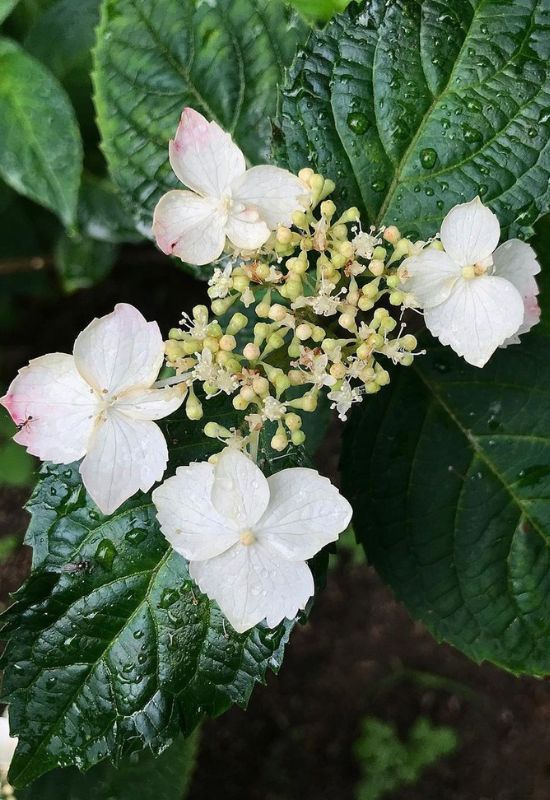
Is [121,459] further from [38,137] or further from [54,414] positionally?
[38,137]

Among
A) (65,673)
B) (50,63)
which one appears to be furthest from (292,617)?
(50,63)

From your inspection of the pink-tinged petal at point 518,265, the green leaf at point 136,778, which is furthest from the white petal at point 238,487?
the green leaf at point 136,778

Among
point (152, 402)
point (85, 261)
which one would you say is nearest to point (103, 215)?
point (85, 261)

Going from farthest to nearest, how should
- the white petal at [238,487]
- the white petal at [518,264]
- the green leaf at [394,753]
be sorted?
1. the green leaf at [394,753]
2. the white petal at [518,264]
3. the white petal at [238,487]

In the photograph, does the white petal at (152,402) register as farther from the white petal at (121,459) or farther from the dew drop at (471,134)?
the dew drop at (471,134)

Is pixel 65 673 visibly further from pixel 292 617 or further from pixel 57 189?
pixel 57 189

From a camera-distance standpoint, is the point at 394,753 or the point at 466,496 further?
the point at 394,753
